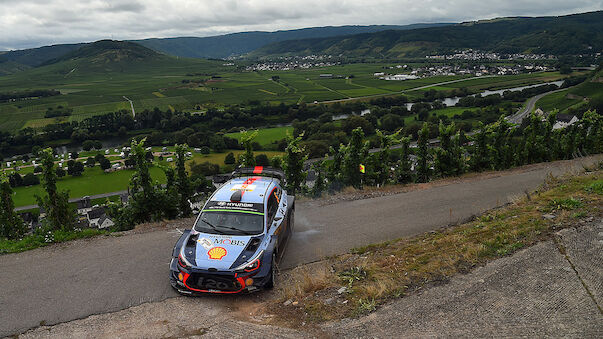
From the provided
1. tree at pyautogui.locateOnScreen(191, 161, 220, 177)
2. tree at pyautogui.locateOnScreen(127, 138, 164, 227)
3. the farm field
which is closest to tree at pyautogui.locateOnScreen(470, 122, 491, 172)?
tree at pyautogui.locateOnScreen(127, 138, 164, 227)

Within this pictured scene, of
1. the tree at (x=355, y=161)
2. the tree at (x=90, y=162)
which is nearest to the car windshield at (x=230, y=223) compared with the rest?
the tree at (x=355, y=161)

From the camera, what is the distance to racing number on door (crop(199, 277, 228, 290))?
7.62 m

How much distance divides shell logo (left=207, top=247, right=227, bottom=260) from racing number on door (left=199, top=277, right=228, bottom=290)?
1.46 ft

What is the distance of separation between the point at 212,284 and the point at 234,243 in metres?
0.95

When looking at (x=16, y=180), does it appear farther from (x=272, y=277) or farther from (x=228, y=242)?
(x=272, y=277)

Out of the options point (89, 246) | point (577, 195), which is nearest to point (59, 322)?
point (89, 246)

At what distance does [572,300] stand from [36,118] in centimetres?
10198

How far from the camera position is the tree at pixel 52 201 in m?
11.7

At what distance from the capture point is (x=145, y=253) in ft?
32.5

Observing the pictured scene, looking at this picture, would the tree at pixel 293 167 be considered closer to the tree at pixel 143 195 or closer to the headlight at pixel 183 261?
the tree at pixel 143 195

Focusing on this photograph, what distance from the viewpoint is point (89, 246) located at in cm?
1040

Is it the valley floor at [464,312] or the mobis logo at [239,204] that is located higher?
the mobis logo at [239,204]

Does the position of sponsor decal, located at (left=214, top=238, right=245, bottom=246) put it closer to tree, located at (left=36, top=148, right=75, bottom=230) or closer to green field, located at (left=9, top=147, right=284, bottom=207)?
tree, located at (left=36, top=148, right=75, bottom=230)

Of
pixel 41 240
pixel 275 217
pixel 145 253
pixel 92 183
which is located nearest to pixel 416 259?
pixel 275 217
